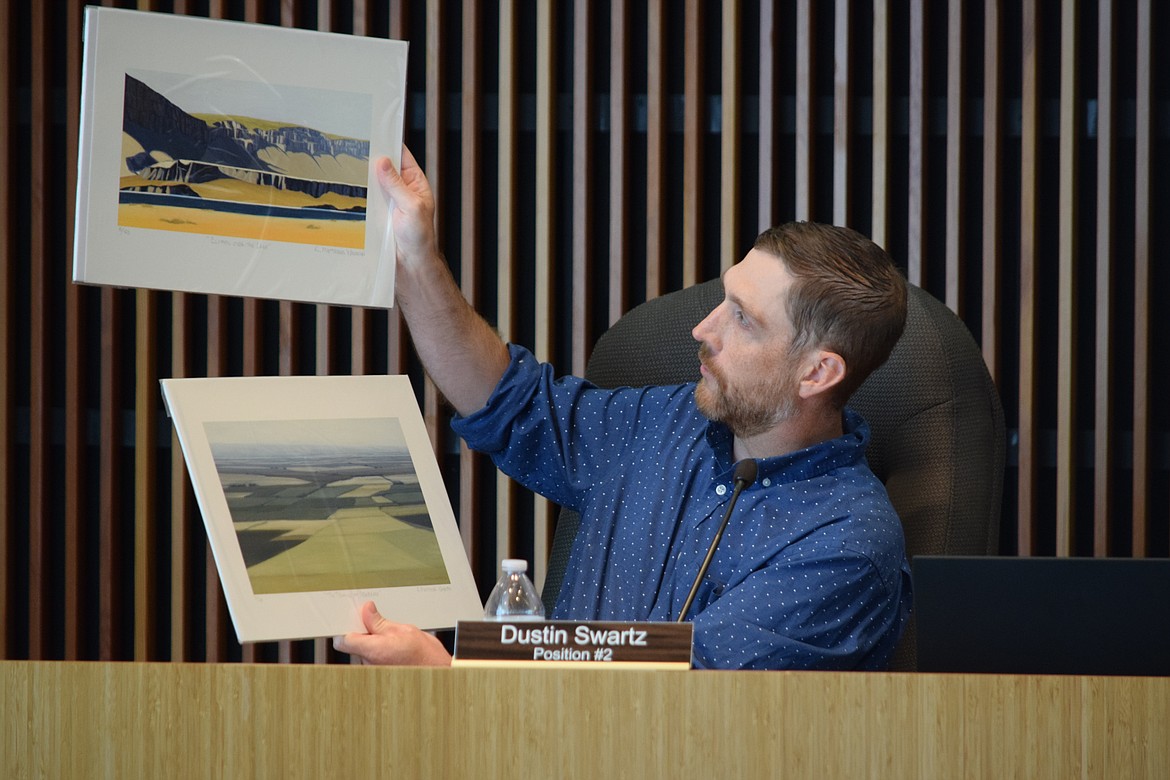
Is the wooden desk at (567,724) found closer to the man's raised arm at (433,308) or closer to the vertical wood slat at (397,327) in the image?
the man's raised arm at (433,308)

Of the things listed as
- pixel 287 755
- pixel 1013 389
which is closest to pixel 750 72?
pixel 1013 389

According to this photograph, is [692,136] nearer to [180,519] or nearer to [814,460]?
[814,460]

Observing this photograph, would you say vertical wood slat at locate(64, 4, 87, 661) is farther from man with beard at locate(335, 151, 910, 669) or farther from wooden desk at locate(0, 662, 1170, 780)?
wooden desk at locate(0, 662, 1170, 780)

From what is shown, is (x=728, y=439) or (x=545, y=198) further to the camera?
(x=545, y=198)

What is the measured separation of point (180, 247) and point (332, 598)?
0.47m

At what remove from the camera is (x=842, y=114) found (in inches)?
104

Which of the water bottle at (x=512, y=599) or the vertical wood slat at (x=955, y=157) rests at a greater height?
the vertical wood slat at (x=955, y=157)

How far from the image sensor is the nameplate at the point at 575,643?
0.97 meters

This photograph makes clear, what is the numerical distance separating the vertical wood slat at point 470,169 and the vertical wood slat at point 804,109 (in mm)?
673

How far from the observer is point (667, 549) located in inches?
73.2

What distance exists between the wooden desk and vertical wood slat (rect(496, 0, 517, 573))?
178 centimetres

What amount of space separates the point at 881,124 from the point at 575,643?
1898 mm

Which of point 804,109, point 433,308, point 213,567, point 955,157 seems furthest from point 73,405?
point 955,157

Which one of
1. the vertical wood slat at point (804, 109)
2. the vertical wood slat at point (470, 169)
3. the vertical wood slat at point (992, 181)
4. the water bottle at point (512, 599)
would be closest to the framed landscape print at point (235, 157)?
the water bottle at point (512, 599)
